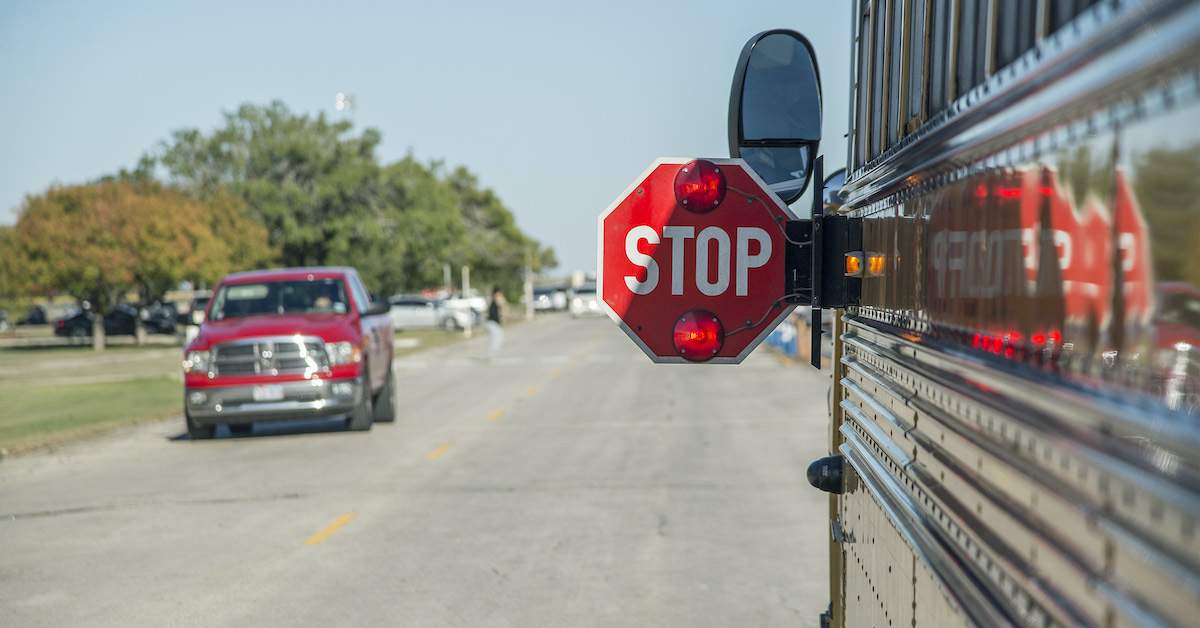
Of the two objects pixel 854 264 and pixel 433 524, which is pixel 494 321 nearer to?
pixel 433 524

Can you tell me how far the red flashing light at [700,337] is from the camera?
10.3 ft

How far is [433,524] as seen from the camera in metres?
8.05

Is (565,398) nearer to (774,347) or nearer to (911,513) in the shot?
(774,347)

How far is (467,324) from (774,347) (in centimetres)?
1984

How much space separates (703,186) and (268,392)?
1025 centimetres

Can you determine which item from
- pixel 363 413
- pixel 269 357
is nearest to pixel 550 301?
pixel 363 413

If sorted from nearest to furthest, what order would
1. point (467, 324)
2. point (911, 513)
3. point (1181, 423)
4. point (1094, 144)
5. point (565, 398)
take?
point (1181, 423) → point (1094, 144) → point (911, 513) → point (565, 398) → point (467, 324)

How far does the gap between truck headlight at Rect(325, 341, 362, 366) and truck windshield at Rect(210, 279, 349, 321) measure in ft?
3.00

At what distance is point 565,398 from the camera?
17.4 m

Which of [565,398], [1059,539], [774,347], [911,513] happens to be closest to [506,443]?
[565,398]

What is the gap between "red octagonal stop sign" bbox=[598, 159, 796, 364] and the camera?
312 centimetres

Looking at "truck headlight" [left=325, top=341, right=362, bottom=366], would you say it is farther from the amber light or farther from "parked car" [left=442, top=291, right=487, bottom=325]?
"parked car" [left=442, top=291, right=487, bottom=325]

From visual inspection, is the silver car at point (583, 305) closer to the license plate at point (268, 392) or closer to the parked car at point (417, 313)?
the parked car at point (417, 313)

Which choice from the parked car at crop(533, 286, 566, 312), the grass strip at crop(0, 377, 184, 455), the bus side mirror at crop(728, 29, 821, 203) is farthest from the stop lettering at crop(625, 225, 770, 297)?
the parked car at crop(533, 286, 566, 312)
